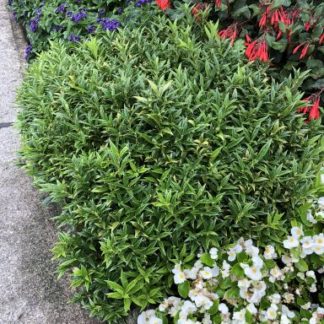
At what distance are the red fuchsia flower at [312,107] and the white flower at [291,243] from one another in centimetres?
70

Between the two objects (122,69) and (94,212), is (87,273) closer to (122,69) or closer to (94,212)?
(94,212)

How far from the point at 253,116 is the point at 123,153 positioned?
68 cm

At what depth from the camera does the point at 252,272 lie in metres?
1.95

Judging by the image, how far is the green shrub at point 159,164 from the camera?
6.47 ft

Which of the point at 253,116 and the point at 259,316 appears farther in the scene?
the point at 253,116

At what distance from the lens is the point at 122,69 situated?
2590 mm

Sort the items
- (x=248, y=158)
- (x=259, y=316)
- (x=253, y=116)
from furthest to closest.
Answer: (x=253, y=116) < (x=248, y=158) < (x=259, y=316)

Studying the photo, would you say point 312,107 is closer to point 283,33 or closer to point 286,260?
point 283,33

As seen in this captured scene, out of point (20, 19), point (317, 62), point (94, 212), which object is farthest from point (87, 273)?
point (20, 19)

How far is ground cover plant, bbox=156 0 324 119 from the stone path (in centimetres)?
148

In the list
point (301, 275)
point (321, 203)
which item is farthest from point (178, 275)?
point (321, 203)

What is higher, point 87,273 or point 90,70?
point 90,70

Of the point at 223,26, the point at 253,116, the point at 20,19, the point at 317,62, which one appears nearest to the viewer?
the point at 253,116

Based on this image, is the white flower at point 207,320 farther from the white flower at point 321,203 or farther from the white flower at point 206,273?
the white flower at point 321,203
